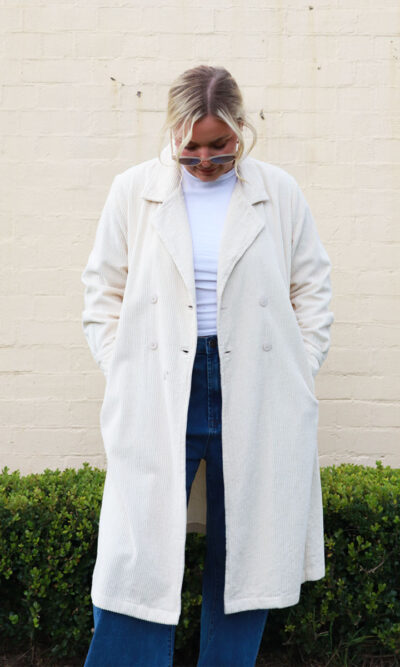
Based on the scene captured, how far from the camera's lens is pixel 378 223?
414cm

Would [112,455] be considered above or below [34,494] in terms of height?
above

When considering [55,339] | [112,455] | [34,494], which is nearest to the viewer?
[112,455]

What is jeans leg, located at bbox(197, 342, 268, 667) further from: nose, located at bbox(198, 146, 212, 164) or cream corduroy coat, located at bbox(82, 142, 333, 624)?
nose, located at bbox(198, 146, 212, 164)

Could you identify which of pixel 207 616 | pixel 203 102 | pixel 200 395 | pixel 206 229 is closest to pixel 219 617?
pixel 207 616

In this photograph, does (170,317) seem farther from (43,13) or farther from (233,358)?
(43,13)

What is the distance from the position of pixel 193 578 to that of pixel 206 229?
1.54m

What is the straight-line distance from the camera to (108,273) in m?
2.54

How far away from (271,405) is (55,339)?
1.96 metres

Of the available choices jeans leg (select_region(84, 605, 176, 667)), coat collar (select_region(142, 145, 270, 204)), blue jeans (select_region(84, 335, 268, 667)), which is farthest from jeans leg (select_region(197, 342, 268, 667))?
coat collar (select_region(142, 145, 270, 204))

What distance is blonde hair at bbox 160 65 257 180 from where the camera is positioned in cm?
231

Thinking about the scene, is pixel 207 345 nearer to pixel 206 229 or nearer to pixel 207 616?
pixel 206 229

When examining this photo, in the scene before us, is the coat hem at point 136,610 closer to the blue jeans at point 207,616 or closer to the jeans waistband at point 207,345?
the blue jeans at point 207,616

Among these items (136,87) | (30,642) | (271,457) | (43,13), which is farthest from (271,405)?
(43,13)

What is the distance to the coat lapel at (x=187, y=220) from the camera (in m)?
2.36
